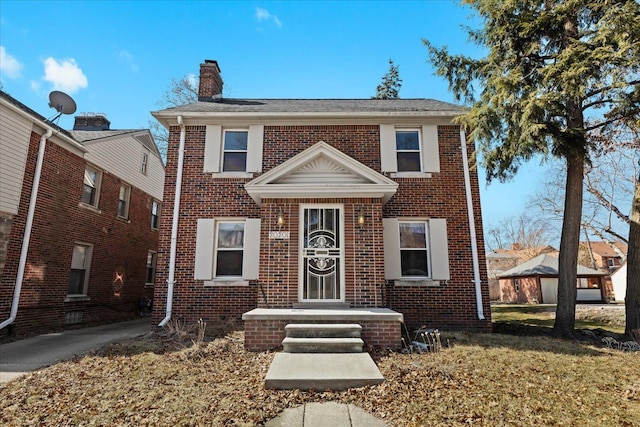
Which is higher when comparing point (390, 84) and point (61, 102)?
point (390, 84)

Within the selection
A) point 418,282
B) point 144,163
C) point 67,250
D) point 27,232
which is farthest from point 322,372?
point 144,163

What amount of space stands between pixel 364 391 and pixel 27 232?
9.91m

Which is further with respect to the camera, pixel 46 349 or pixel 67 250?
pixel 67 250

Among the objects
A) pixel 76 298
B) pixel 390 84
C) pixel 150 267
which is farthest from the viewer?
pixel 390 84

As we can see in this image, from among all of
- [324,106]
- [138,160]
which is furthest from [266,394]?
[138,160]

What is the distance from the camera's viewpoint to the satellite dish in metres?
11.2

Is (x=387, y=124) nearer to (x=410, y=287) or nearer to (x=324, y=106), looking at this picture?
(x=324, y=106)

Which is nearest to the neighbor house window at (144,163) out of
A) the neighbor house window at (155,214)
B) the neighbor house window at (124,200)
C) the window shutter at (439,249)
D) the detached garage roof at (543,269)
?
the neighbor house window at (124,200)

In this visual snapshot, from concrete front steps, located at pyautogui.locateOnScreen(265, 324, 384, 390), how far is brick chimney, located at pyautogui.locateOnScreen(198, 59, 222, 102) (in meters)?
8.78

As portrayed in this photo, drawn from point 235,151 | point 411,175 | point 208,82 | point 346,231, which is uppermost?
point 208,82

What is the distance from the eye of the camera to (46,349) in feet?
24.6

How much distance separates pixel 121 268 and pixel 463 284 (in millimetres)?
12227

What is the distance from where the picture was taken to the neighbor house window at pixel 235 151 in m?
9.94

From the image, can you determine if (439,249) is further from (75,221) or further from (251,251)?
(75,221)
